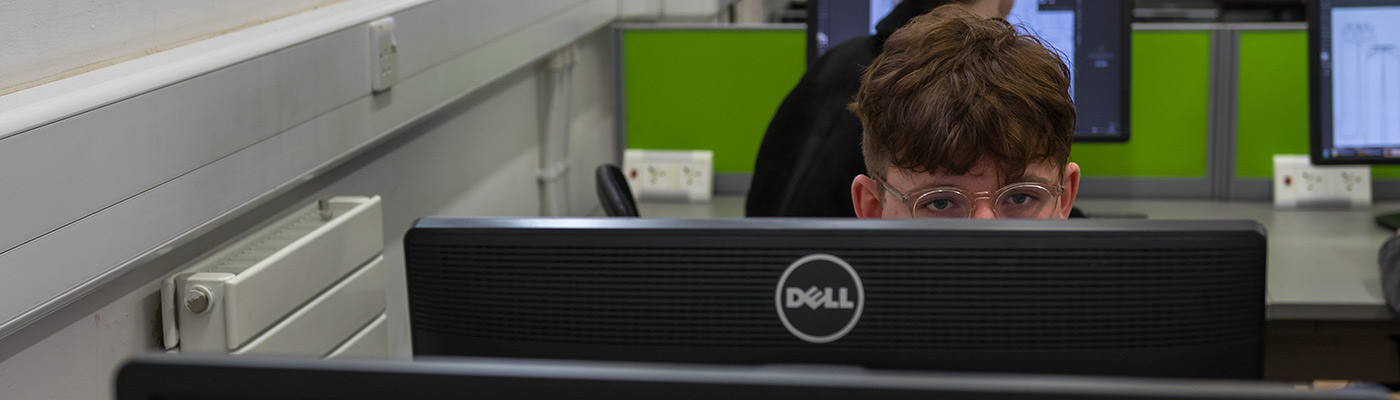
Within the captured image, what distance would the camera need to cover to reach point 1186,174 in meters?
2.53

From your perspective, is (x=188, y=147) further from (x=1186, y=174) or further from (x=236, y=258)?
(x=1186, y=174)

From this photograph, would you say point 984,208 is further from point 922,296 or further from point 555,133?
point 555,133

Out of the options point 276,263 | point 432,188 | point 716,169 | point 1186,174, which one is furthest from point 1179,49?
point 276,263

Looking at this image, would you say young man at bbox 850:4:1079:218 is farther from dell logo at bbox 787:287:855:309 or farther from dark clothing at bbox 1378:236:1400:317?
dark clothing at bbox 1378:236:1400:317

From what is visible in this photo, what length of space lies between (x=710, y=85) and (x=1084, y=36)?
0.80 meters

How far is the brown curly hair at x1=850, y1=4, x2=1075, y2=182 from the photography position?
3.18 feet

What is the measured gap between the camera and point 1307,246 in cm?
213

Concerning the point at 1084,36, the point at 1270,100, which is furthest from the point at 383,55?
the point at 1270,100

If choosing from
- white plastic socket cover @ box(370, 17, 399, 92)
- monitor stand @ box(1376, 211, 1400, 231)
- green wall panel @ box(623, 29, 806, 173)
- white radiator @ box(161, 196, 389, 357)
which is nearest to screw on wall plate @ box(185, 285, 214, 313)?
white radiator @ box(161, 196, 389, 357)

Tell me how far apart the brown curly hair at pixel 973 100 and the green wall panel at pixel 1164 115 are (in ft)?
5.05

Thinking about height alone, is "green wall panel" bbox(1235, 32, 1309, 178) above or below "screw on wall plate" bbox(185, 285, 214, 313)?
above

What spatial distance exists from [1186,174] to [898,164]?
5.62 ft

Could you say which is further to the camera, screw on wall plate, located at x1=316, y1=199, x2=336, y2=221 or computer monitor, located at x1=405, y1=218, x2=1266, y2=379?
screw on wall plate, located at x1=316, y1=199, x2=336, y2=221

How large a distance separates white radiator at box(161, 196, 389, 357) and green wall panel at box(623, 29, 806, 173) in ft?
3.76
